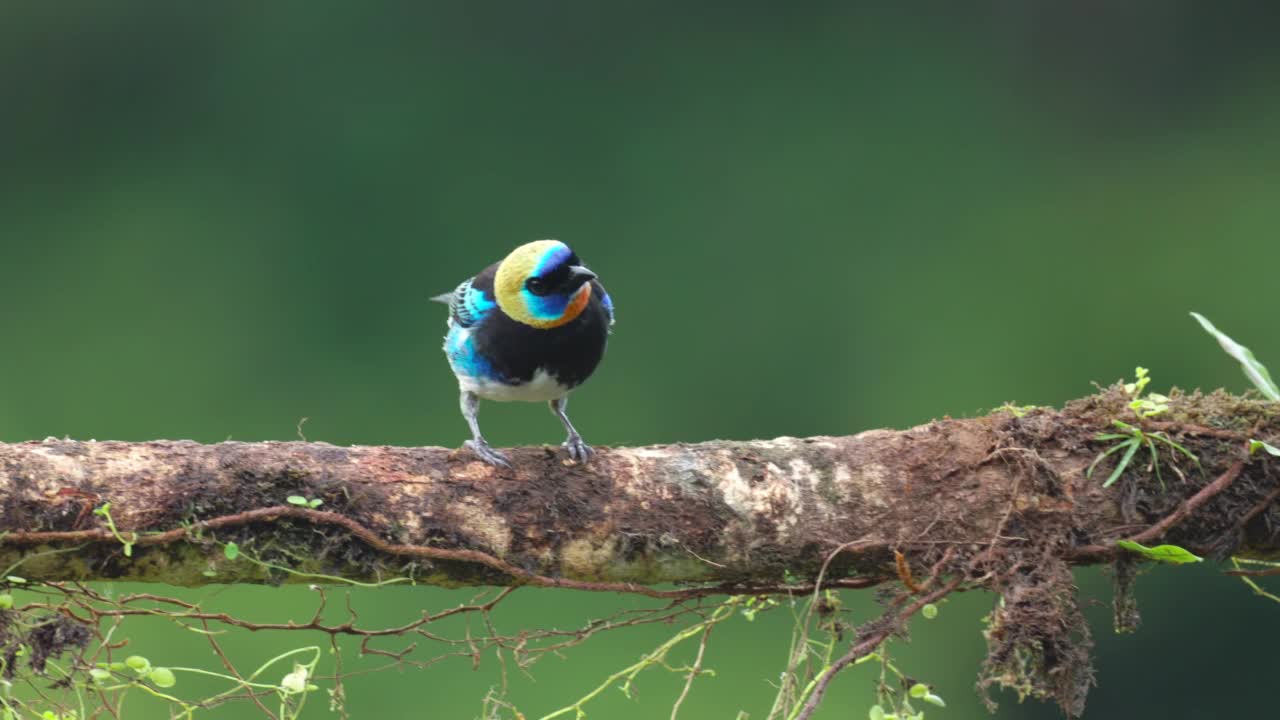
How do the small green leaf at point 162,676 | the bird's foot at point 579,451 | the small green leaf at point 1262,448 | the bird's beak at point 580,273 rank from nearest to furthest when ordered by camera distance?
the small green leaf at point 162,676, the small green leaf at point 1262,448, the bird's foot at point 579,451, the bird's beak at point 580,273

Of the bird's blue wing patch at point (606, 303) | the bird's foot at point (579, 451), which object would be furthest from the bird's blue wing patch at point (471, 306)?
the bird's foot at point (579, 451)

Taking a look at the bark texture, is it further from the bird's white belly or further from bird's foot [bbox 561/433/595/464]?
the bird's white belly

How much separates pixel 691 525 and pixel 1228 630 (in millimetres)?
6583

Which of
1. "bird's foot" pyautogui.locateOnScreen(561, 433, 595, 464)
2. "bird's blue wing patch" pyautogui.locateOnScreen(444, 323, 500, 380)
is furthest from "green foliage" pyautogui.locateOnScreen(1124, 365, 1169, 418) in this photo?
"bird's blue wing patch" pyautogui.locateOnScreen(444, 323, 500, 380)

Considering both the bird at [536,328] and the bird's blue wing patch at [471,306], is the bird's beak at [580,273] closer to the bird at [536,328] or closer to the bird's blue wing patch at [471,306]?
the bird at [536,328]

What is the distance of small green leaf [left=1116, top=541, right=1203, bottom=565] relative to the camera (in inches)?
115

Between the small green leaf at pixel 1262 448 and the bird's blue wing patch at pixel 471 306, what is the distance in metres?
1.64

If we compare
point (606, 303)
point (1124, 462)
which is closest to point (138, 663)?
point (606, 303)

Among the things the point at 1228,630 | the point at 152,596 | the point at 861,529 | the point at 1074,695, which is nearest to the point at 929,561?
the point at 861,529

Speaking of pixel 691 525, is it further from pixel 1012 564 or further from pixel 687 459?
pixel 1012 564

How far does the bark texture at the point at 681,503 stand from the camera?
290cm

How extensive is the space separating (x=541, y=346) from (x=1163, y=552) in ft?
4.59

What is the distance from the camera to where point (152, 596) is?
2.90 meters

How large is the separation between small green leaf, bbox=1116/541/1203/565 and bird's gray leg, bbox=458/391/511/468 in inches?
46.7
